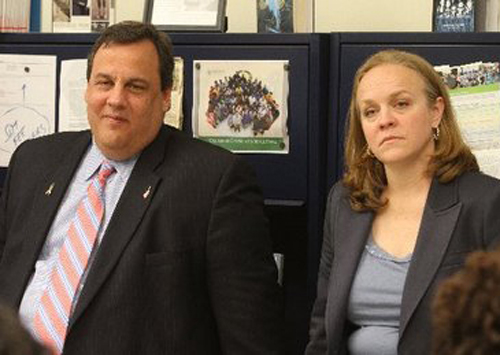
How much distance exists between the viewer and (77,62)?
256 centimetres

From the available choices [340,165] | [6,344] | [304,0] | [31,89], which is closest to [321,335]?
[340,165]

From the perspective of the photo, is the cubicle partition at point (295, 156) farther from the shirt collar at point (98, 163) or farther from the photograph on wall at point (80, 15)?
the photograph on wall at point (80, 15)

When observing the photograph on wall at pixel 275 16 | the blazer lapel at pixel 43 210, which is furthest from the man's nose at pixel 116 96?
the photograph on wall at pixel 275 16

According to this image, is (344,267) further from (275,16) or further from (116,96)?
(275,16)

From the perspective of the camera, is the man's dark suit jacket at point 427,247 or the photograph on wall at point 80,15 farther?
the photograph on wall at point 80,15

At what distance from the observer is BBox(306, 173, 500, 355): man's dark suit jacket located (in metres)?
1.88

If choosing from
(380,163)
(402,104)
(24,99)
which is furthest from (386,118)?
(24,99)

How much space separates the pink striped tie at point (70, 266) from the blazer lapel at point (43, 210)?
0.21 feet

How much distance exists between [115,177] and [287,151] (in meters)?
0.44

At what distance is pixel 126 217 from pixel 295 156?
0.48 meters

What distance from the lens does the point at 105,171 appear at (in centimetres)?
224

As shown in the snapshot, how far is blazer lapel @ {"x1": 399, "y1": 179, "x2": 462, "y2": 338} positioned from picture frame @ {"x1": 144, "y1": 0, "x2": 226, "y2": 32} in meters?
0.81

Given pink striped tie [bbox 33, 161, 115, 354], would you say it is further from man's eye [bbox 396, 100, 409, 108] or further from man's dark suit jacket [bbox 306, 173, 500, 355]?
man's eye [bbox 396, 100, 409, 108]

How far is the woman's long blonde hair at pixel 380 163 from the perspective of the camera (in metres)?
1.99
